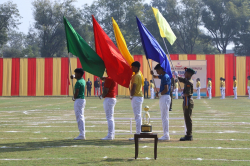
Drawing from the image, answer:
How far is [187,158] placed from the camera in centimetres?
788

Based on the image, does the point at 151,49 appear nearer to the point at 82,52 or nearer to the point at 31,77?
the point at 82,52

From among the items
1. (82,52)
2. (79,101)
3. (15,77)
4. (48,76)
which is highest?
(48,76)

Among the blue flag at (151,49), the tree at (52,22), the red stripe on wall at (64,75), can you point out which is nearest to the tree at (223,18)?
the tree at (52,22)

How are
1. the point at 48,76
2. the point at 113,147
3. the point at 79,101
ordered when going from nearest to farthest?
the point at 113,147, the point at 79,101, the point at 48,76

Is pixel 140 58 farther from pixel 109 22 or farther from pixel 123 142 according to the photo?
pixel 123 142

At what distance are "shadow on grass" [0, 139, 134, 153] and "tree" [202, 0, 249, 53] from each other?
54.4m

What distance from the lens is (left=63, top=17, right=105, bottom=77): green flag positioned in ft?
35.2

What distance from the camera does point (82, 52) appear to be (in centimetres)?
1073

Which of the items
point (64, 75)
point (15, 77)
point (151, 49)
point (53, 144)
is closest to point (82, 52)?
point (151, 49)

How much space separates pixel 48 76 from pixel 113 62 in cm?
3471

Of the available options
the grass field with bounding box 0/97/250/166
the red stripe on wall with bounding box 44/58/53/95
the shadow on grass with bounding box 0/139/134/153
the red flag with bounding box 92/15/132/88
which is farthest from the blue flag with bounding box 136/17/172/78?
the red stripe on wall with bounding box 44/58/53/95

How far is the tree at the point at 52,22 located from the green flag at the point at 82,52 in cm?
5286

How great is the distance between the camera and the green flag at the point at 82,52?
10719mm

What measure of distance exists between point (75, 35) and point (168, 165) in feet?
16.3
